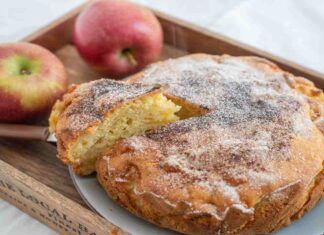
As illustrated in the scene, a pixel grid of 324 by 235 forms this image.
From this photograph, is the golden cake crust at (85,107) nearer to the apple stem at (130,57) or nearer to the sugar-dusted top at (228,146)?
the sugar-dusted top at (228,146)

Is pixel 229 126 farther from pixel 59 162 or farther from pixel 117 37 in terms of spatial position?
pixel 117 37

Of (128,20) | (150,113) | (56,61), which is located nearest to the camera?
(150,113)

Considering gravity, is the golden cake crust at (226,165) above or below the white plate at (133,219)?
above

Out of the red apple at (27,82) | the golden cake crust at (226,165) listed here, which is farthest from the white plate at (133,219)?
the red apple at (27,82)

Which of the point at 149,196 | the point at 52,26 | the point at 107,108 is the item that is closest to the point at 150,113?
the point at 107,108

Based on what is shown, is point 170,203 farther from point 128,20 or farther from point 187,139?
point 128,20

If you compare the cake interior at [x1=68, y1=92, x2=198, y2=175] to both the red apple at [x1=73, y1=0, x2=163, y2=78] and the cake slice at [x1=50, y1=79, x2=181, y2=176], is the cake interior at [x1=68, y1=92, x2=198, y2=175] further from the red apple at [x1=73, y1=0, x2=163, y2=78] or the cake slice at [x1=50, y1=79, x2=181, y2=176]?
the red apple at [x1=73, y1=0, x2=163, y2=78]

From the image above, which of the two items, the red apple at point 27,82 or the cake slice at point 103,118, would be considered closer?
the cake slice at point 103,118

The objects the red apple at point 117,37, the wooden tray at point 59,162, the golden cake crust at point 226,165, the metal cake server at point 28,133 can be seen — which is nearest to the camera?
the golden cake crust at point 226,165
